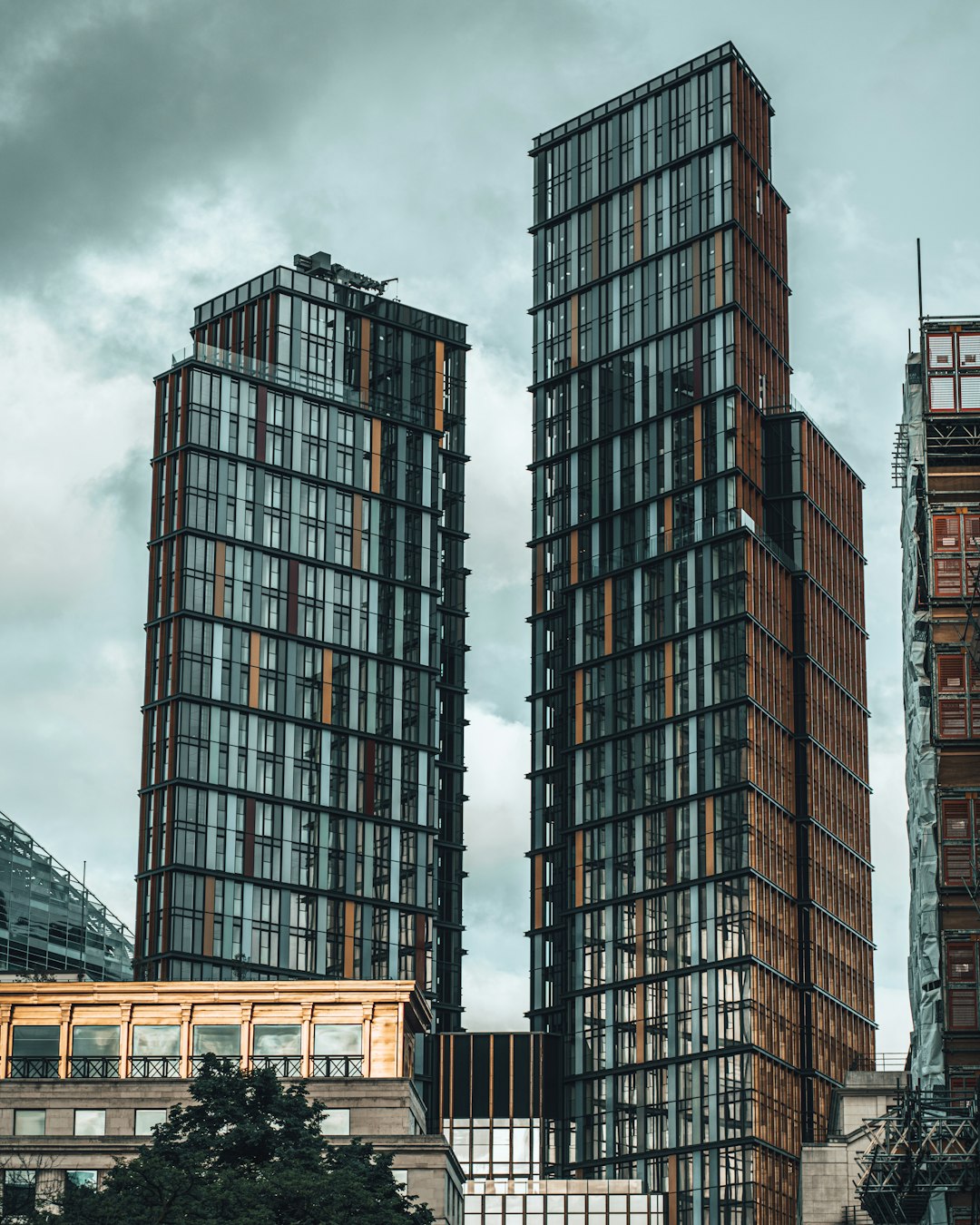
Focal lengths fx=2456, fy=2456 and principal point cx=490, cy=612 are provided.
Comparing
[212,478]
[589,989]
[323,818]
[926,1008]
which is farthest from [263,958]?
[926,1008]

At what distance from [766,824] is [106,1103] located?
70.8 metres

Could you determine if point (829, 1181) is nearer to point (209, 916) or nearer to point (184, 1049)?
point (184, 1049)

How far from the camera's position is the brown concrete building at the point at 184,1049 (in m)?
144

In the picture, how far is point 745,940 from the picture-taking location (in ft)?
626

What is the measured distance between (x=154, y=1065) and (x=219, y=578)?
189 ft

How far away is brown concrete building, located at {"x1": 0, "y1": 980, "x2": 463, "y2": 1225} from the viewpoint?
473ft

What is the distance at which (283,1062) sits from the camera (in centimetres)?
14775

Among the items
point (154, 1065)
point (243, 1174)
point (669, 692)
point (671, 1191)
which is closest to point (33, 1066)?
point (154, 1065)

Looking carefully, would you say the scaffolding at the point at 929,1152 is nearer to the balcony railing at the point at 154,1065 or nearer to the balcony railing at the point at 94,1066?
the balcony railing at the point at 154,1065

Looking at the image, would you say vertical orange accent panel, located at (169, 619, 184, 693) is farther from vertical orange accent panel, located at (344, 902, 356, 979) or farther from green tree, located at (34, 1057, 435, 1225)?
green tree, located at (34, 1057, 435, 1225)

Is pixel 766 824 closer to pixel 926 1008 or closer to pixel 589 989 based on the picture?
pixel 589 989

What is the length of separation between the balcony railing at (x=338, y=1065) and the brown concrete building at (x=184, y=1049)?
0.05 m

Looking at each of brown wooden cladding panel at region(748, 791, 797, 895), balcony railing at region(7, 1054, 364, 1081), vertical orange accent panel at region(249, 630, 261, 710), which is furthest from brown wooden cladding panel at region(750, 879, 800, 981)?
balcony railing at region(7, 1054, 364, 1081)

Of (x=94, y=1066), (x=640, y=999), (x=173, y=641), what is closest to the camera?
(x=94, y=1066)
